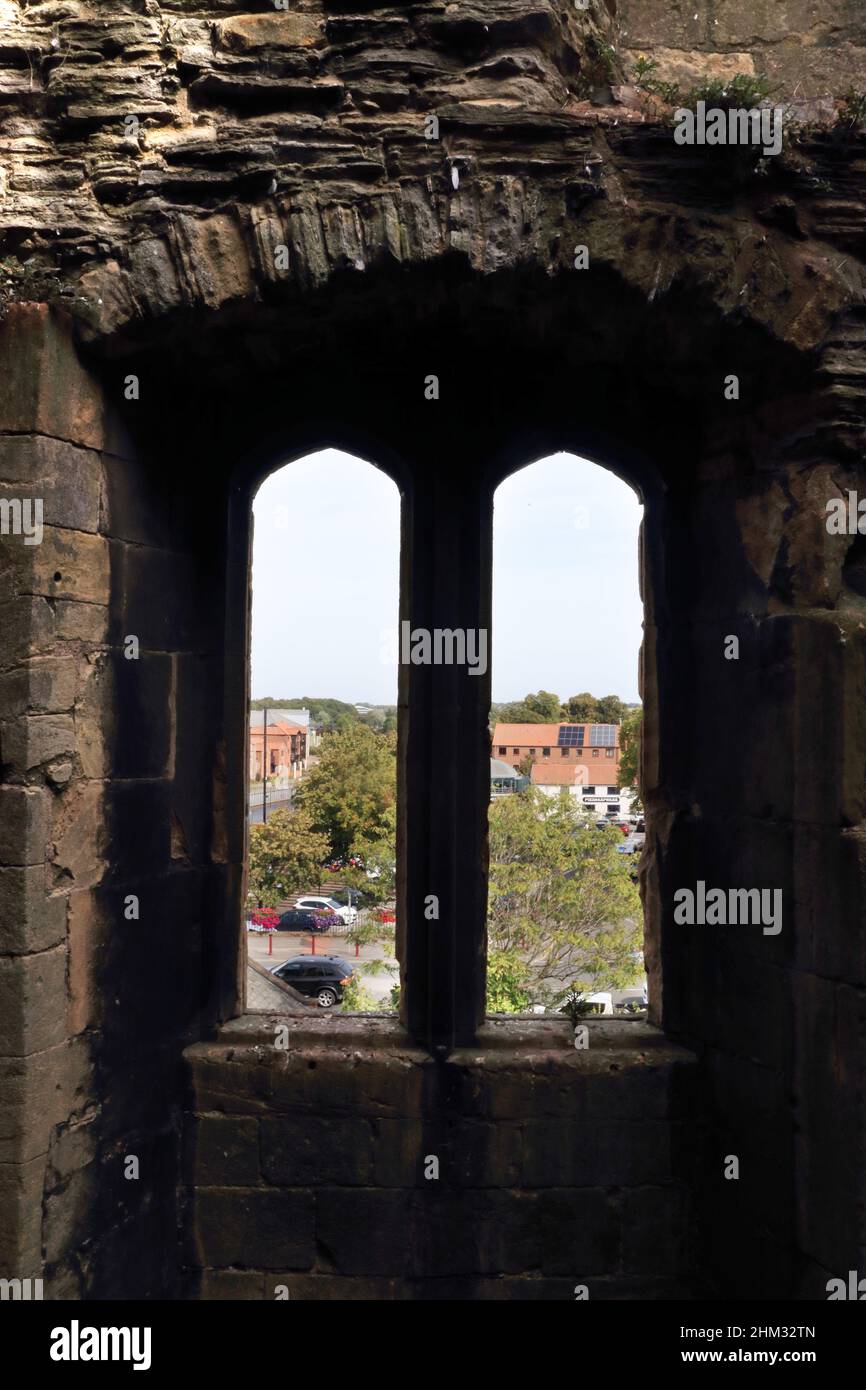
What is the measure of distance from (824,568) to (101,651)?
259 cm

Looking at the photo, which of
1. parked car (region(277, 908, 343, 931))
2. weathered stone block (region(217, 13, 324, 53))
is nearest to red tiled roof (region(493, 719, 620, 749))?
parked car (region(277, 908, 343, 931))

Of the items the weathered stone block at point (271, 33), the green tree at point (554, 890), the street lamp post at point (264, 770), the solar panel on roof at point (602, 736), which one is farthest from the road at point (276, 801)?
the green tree at point (554, 890)

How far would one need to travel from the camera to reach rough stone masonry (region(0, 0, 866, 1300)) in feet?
11.0

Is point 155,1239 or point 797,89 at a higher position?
point 797,89

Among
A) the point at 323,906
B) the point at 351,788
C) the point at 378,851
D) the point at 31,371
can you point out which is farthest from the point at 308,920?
the point at 31,371

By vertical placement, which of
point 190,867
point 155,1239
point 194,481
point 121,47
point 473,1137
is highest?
point 121,47

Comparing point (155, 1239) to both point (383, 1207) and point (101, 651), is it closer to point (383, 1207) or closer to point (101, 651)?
point (383, 1207)

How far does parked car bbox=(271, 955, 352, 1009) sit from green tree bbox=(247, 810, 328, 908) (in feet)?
8.29

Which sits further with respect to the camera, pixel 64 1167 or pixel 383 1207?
pixel 383 1207

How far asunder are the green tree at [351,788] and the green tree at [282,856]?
84 mm

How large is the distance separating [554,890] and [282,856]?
4.15 meters

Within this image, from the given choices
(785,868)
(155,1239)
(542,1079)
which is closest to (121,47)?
(785,868)

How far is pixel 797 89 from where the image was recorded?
12.5 ft

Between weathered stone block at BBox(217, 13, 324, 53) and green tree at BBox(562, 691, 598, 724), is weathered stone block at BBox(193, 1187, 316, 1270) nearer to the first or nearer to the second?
green tree at BBox(562, 691, 598, 724)
